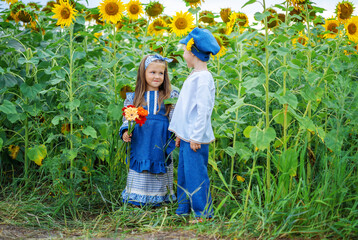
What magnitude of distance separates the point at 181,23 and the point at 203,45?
0.97m

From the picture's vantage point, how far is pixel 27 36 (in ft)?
13.9

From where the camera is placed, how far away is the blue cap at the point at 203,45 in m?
3.08

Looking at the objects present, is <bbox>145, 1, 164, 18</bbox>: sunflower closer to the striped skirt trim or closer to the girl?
the girl

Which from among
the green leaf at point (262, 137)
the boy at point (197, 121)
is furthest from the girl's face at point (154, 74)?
the green leaf at point (262, 137)

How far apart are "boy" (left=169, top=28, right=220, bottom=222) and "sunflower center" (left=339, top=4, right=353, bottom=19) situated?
1466 mm

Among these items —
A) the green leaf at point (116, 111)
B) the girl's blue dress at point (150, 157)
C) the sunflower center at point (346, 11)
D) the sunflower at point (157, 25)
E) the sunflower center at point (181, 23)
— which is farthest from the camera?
the sunflower at point (157, 25)

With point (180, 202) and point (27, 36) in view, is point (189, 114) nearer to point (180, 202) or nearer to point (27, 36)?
point (180, 202)

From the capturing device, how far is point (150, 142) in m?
3.36

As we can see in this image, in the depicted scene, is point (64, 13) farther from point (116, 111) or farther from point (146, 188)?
point (146, 188)

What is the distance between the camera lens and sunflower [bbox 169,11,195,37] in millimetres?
3963

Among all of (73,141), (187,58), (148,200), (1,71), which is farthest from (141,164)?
(1,71)

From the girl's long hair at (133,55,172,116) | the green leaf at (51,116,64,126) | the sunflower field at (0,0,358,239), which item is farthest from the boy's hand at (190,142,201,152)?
the green leaf at (51,116,64,126)

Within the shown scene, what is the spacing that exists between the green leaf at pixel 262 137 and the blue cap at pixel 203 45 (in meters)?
0.68

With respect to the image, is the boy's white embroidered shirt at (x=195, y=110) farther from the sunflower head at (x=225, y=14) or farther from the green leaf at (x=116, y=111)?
the sunflower head at (x=225, y=14)
